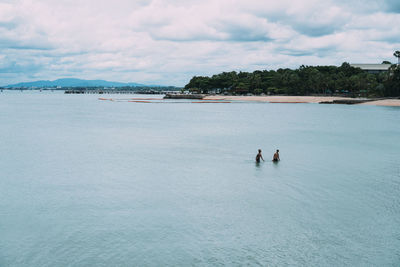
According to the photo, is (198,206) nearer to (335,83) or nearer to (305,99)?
(305,99)

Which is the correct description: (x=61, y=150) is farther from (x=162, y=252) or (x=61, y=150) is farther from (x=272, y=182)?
(x=162, y=252)

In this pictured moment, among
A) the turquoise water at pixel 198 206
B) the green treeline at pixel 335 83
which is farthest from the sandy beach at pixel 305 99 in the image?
the turquoise water at pixel 198 206

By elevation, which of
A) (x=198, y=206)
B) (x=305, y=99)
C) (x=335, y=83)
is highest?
(x=335, y=83)

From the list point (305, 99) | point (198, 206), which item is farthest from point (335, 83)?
point (198, 206)

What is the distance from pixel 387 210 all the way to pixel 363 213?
66.1 inches

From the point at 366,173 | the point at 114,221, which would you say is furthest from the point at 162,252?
the point at 366,173

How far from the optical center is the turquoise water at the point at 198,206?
17031 millimetres

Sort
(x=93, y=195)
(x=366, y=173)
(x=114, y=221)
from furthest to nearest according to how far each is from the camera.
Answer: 1. (x=366, y=173)
2. (x=93, y=195)
3. (x=114, y=221)

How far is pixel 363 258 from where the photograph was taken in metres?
16.6

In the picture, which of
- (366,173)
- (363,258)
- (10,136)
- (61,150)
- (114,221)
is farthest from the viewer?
(10,136)

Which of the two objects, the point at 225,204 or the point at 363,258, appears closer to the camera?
the point at 363,258

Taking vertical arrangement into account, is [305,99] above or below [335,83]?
below

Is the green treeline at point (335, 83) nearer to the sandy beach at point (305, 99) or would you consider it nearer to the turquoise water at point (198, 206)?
the sandy beach at point (305, 99)

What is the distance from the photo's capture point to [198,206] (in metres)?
23.4
